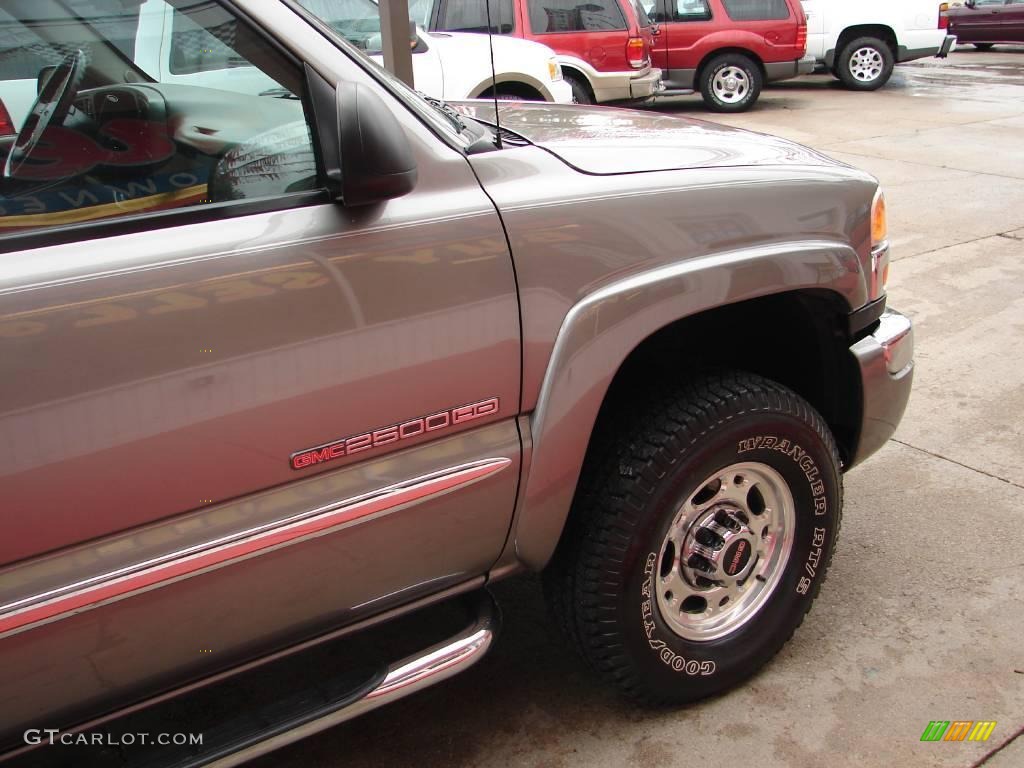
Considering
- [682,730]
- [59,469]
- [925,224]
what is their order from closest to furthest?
[59,469], [682,730], [925,224]

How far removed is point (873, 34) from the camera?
1398 centimetres

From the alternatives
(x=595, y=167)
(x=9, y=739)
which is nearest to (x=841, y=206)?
(x=595, y=167)

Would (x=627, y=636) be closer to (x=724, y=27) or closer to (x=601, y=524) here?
(x=601, y=524)

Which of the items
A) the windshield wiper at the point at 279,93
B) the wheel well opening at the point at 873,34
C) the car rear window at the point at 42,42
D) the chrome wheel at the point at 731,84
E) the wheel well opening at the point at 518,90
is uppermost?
the car rear window at the point at 42,42

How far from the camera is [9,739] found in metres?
1.73

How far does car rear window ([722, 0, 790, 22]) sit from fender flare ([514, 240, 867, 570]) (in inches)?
446

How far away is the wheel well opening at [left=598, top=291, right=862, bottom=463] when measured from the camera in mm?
2516

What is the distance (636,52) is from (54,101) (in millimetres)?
9812

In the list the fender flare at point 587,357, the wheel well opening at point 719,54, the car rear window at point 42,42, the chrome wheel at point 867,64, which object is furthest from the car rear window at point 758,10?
the car rear window at point 42,42

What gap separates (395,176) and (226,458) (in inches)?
22.3

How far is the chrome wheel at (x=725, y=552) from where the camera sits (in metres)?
2.49

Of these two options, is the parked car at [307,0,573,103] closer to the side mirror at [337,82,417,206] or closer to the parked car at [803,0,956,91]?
the side mirror at [337,82,417,206]

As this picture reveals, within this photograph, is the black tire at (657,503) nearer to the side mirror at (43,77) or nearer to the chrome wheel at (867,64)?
the side mirror at (43,77)

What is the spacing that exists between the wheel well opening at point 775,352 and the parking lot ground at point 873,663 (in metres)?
0.56
